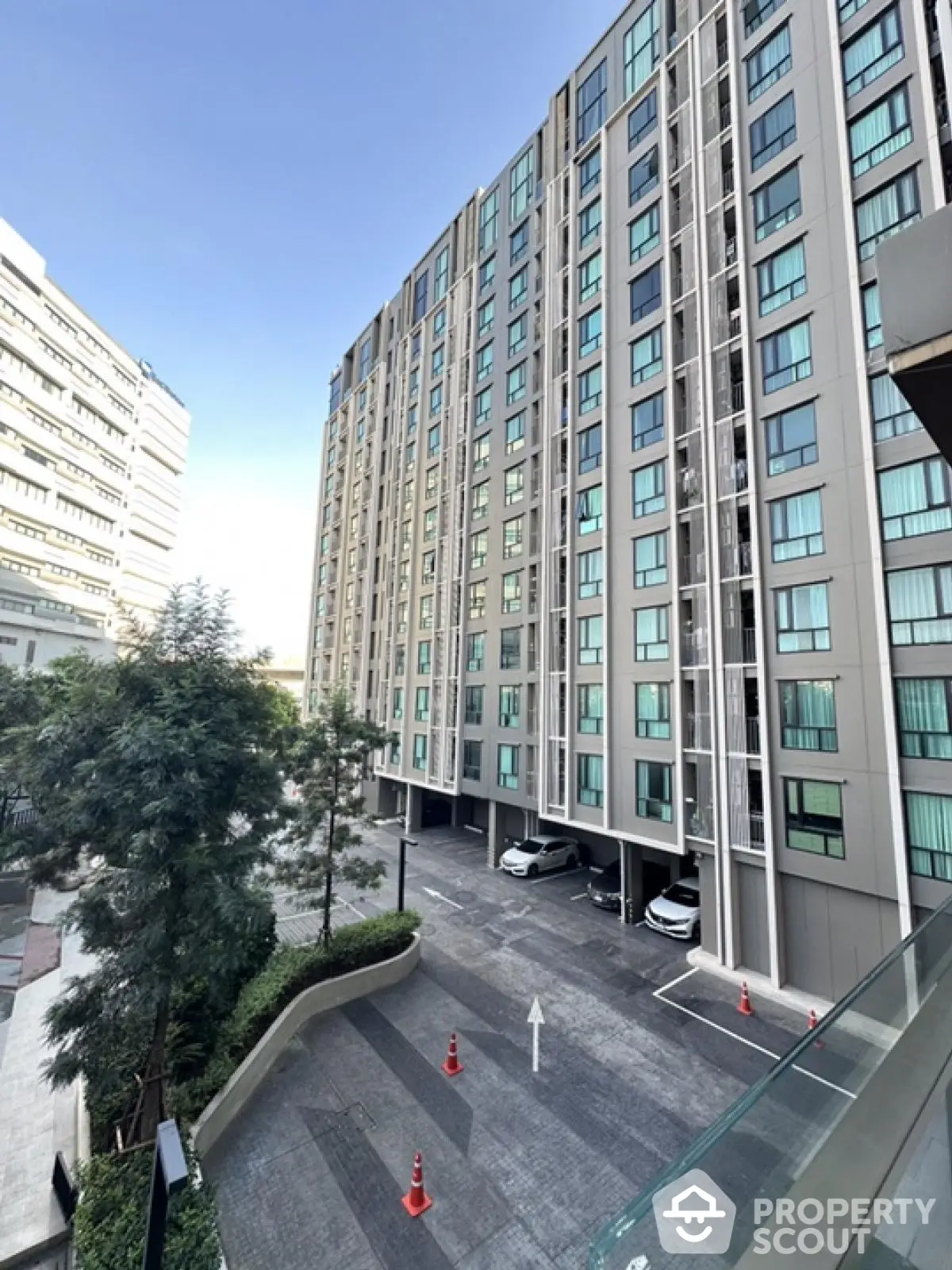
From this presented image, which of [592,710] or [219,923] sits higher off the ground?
[592,710]

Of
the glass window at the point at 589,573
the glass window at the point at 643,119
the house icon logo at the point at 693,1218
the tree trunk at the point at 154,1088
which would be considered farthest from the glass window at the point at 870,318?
the tree trunk at the point at 154,1088

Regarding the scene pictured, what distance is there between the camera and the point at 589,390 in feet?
69.0

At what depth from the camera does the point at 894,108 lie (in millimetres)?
13711

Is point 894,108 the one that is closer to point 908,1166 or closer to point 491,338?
point 491,338

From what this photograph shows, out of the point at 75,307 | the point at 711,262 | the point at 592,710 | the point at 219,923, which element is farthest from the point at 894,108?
the point at 75,307

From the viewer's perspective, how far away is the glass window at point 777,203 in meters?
15.4

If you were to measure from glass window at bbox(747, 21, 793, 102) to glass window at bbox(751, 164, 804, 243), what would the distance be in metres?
3.08

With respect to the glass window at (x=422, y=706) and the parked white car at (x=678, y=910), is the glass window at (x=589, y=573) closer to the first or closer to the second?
the parked white car at (x=678, y=910)

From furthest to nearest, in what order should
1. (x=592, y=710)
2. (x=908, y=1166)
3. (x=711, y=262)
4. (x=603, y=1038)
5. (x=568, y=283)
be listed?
(x=568, y=283)
(x=592, y=710)
(x=711, y=262)
(x=603, y=1038)
(x=908, y=1166)

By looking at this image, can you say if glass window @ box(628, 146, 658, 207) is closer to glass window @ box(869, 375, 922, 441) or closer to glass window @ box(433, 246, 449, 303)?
glass window @ box(869, 375, 922, 441)

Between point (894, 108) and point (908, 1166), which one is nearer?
point (908, 1166)

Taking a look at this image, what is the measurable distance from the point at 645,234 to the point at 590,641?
14.0 meters

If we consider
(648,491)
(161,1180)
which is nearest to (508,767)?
(648,491)

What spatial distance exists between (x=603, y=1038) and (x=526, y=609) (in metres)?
14.4
